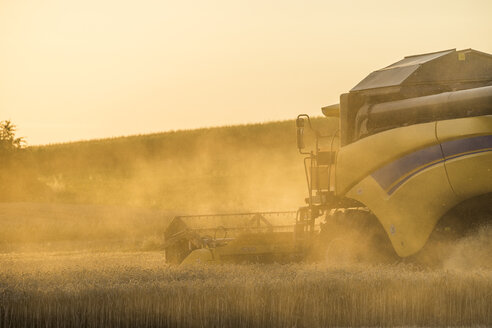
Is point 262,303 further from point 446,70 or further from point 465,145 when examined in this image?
point 446,70

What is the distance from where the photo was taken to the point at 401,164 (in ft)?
36.2

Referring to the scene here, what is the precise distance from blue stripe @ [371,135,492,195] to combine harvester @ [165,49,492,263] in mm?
13

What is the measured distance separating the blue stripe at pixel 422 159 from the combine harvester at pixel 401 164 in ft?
0.04

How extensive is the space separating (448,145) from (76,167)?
37.7 m

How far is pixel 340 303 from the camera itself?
865cm

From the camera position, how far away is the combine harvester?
10328mm

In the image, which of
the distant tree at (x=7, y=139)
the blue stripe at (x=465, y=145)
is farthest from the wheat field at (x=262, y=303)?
the distant tree at (x=7, y=139)

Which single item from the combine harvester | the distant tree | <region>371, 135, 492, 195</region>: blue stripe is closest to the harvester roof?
the combine harvester

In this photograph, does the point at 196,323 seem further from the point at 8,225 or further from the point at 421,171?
the point at 8,225

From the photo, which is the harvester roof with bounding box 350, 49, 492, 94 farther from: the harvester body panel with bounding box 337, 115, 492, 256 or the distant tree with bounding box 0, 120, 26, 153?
the distant tree with bounding box 0, 120, 26, 153

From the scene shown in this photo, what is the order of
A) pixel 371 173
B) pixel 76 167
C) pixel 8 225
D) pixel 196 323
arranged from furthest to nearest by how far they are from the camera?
pixel 76 167
pixel 8 225
pixel 371 173
pixel 196 323

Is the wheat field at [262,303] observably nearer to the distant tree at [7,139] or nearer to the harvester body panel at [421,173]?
the harvester body panel at [421,173]

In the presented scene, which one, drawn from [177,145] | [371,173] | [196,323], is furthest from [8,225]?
[177,145]

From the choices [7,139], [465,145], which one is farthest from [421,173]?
[7,139]
